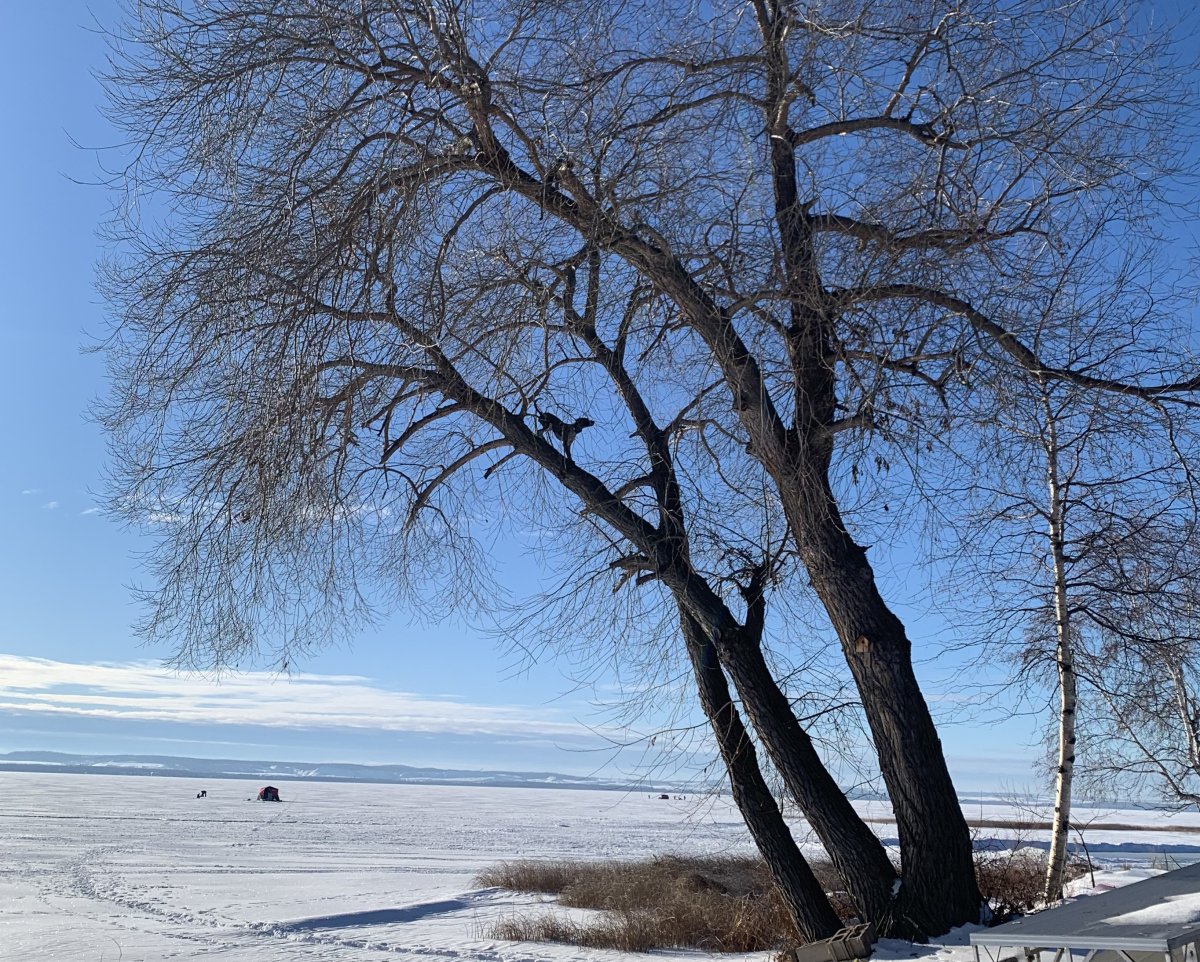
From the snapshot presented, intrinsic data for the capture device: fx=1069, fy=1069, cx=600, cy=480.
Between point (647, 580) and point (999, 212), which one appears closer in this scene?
point (999, 212)

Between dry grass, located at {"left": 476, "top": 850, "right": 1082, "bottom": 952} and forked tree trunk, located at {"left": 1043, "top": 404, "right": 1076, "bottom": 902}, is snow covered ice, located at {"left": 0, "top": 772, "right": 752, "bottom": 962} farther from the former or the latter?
forked tree trunk, located at {"left": 1043, "top": 404, "right": 1076, "bottom": 902}

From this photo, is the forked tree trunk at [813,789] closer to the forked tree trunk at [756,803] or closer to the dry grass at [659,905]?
the forked tree trunk at [756,803]

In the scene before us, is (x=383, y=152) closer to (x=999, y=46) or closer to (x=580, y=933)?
(x=999, y=46)

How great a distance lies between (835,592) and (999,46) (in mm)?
3535

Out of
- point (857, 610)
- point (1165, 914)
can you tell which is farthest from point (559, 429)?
point (1165, 914)

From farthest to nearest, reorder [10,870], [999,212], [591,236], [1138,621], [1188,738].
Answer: [10,870] < [1188,738] < [1138,621] < [591,236] < [999,212]

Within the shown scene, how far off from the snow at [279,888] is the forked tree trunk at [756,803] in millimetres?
364

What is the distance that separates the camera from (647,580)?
324 inches

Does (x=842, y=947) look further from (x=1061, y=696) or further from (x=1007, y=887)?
(x=1061, y=696)

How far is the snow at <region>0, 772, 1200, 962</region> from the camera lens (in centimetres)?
1228

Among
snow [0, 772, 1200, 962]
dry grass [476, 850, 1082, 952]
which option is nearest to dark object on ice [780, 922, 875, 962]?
snow [0, 772, 1200, 962]

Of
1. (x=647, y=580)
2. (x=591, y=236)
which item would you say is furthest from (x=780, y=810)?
(x=591, y=236)

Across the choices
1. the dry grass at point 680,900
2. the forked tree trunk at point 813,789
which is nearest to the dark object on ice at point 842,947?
the forked tree trunk at point 813,789

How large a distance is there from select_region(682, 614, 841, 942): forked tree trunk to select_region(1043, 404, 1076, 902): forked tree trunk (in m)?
2.50
